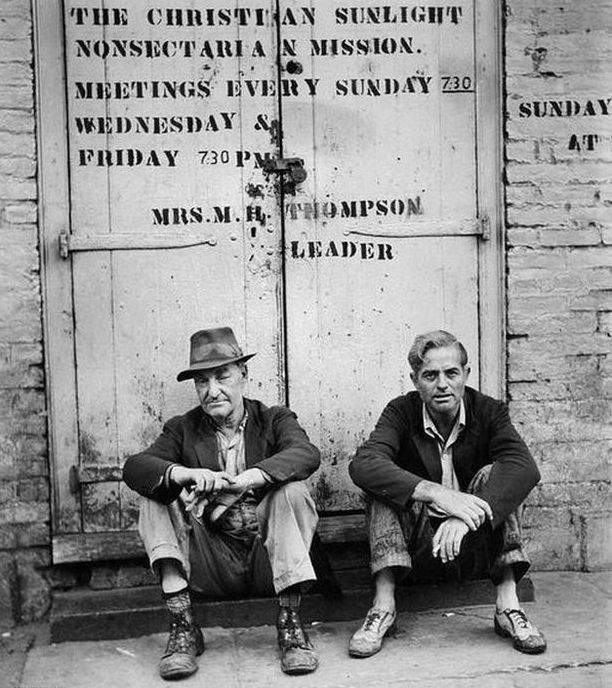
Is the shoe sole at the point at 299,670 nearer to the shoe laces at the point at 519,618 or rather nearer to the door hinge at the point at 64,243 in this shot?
the shoe laces at the point at 519,618

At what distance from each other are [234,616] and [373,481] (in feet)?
3.08

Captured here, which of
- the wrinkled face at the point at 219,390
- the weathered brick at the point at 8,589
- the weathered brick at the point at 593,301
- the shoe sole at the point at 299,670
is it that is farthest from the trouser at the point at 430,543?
the weathered brick at the point at 8,589

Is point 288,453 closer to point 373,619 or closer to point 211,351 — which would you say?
point 211,351

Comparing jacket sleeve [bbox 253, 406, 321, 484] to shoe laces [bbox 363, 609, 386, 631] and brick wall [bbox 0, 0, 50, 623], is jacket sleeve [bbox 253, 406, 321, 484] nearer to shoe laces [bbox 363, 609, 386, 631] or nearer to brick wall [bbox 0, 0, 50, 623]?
shoe laces [bbox 363, 609, 386, 631]

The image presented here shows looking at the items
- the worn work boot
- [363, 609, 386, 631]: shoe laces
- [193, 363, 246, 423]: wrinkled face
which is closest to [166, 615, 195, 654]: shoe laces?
the worn work boot

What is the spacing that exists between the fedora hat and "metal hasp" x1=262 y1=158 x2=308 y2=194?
865mm

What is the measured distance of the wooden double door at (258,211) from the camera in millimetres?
5289

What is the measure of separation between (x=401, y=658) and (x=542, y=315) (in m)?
1.81

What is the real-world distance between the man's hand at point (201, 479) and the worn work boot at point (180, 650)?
0.52 m

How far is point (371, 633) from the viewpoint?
15.6ft

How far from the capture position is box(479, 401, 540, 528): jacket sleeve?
464 centimetres

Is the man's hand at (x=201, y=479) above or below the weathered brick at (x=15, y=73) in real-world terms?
below

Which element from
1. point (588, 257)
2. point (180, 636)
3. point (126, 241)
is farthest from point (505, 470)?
point (126, 241)

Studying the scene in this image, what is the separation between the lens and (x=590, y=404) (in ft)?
18.4
